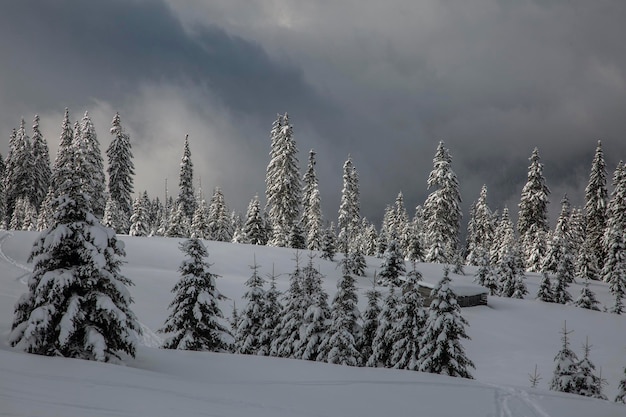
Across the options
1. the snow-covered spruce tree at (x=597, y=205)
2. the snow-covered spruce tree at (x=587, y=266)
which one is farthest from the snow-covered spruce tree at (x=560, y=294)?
the snow-covered spruce tree at (x=597, y=205)

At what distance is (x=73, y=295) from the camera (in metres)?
10.1

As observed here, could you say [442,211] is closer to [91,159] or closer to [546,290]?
[546,290]

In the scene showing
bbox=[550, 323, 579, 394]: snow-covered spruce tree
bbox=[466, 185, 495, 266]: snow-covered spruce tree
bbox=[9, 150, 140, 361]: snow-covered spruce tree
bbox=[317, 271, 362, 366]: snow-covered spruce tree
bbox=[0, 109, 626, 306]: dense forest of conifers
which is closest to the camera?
bbox=[9, 150, 140, 361]: snow-covered spruce tree

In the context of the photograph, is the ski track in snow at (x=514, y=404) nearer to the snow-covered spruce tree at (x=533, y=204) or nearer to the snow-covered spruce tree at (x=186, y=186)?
the snow-covered spruce tree at (x=533, y=204)

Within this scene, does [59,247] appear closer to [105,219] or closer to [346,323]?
[346,323]

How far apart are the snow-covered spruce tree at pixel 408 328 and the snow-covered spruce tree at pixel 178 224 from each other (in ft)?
143

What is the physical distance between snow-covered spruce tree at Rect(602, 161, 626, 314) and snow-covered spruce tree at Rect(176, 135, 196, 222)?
52677 mm

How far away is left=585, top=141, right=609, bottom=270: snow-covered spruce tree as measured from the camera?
54.6 m

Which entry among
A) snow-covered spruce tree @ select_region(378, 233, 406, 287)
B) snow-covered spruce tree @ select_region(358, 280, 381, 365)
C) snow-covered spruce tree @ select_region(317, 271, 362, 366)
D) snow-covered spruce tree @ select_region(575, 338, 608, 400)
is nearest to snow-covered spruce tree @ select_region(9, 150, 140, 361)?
snow-covered spruce tree @ select_region(317, 271, 362, 366)

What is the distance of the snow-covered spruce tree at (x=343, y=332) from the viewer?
16.8 m

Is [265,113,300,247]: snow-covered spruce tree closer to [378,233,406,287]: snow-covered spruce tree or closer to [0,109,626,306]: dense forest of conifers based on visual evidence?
[0,109,626,306]: dense forest of conifers

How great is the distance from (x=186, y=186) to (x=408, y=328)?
168 ft

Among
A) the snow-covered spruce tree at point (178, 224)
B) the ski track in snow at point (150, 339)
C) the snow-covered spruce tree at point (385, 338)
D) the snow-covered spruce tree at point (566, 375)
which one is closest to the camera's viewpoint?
the snow-covered spruce tree at point (566, 375)

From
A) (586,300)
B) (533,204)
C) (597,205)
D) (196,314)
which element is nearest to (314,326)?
(196,314)
